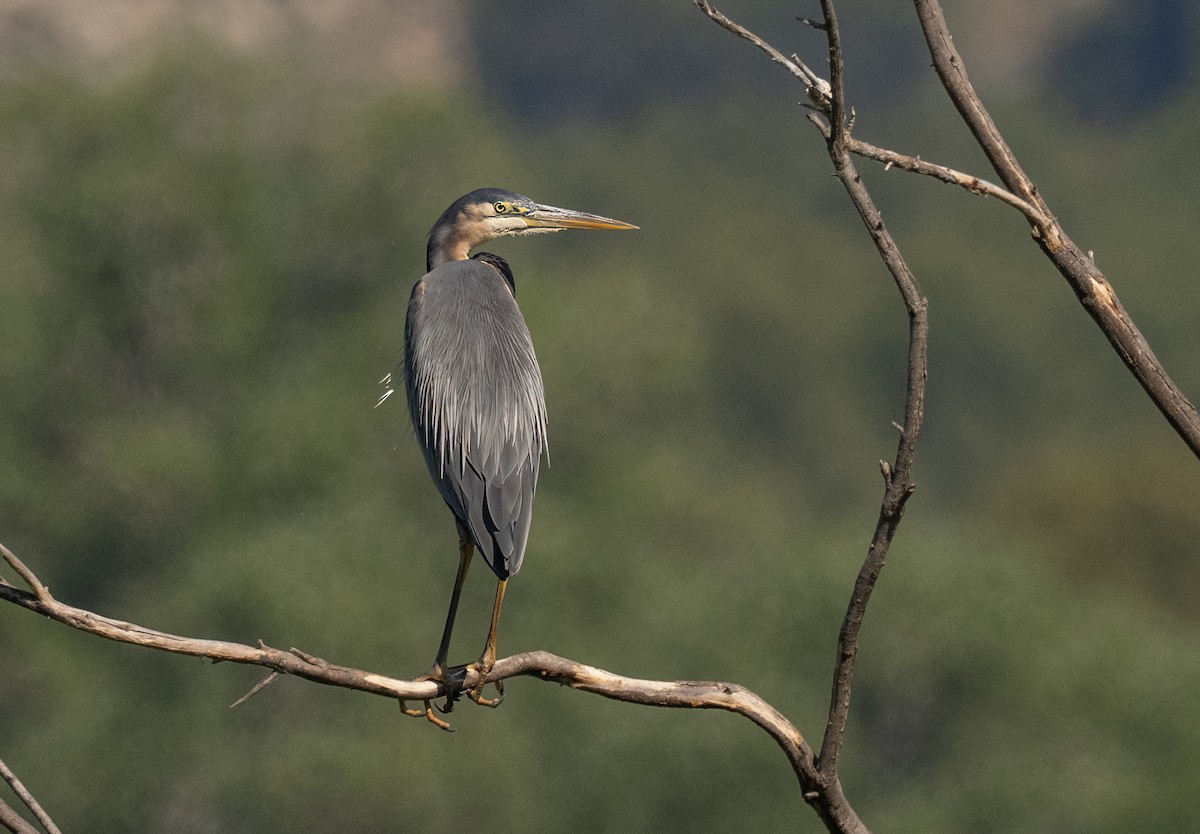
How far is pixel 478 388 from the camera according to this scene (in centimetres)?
500

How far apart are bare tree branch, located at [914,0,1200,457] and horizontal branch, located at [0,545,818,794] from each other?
2.93 ft

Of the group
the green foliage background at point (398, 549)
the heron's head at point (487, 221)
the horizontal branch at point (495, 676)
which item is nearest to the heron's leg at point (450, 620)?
the horizontal branch at point (495, 676)

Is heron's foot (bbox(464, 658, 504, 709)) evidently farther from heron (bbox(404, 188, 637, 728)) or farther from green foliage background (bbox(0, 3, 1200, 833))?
green foliage background (bbox(0, 3, 1200, 833))

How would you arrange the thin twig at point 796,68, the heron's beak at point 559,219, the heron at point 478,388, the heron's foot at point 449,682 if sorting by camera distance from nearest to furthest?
the thin twig at point 796,68, the heron's foot at point 449,682, the heron at point 478,388, the heron's beak at point 559,219

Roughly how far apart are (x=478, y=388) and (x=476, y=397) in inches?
1.8

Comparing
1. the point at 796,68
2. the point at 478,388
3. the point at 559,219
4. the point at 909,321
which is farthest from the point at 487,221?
the point at 909,321

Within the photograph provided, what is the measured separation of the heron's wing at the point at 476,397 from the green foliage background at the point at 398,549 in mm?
15791

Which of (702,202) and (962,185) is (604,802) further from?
(702,202)

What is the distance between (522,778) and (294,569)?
147 inches

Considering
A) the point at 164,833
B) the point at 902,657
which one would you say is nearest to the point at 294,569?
the point at 164,833

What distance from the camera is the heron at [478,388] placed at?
4.52 metres

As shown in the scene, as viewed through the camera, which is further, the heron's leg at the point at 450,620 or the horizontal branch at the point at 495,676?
the heron's leg at the point at 450,620

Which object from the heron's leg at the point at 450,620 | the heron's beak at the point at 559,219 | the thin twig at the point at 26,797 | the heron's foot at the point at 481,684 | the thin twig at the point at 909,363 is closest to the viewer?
the thin twig at the point at 26,797

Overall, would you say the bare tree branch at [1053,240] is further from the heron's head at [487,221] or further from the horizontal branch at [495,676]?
the heron's head at [487,221]
